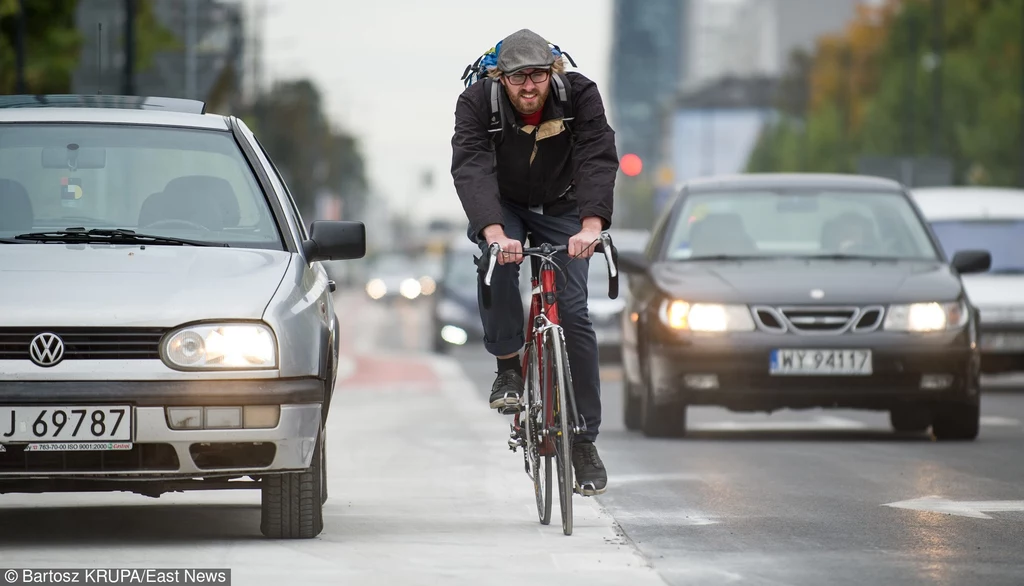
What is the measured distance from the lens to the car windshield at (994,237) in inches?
813

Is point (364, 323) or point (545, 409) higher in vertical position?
point (545, 409)

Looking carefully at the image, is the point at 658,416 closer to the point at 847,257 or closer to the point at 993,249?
the point at 847,257

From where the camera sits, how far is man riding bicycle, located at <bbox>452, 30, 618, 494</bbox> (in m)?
8.27

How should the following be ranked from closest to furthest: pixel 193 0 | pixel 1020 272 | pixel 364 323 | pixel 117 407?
pixel 117 407, pixel 1020 272, pixel 193 0, pixel 364 323

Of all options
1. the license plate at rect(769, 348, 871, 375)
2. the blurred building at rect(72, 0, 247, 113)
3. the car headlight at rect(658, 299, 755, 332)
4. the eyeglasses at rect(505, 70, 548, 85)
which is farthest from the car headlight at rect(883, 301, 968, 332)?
the blurred building at rect(72, 0, 247, 113)

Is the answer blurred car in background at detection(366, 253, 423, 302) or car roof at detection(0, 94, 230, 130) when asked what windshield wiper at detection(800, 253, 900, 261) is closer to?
car roof at detection(0, 94, 230, 130)

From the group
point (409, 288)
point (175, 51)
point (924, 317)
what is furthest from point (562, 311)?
point (409, 288)

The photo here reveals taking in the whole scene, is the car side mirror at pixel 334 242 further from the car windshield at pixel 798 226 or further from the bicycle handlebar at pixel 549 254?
the car windshield at pixel 798 226

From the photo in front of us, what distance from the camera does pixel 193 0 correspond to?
987 inches

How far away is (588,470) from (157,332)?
1.81 m

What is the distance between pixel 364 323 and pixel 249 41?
20.8 metres

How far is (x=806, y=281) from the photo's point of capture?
13.3 meters

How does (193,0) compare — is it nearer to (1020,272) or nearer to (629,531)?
(1020,272)

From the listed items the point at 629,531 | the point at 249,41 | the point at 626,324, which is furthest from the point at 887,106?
the point at 629,531
